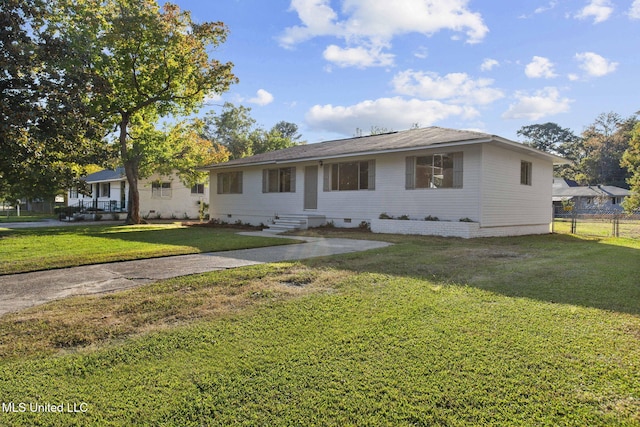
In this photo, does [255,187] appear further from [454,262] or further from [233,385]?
[233,385]

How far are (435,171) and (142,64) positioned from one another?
1414 cm

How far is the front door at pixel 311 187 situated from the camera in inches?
635

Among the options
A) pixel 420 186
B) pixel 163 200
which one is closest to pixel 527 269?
pixel 420 186

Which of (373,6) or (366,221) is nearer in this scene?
(373,6)

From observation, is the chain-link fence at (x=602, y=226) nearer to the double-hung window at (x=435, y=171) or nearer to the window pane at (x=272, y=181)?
the double-hung window at (x=435, y=171)

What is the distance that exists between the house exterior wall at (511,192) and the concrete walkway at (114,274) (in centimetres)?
606

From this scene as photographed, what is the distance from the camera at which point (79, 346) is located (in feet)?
10.1

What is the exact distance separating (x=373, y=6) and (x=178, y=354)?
38.2 feet

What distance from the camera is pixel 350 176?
15.1 m

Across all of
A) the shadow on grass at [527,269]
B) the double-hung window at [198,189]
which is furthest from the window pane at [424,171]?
the double-hung window at [198,189]

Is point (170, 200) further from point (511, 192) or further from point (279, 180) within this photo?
point (511, 192)

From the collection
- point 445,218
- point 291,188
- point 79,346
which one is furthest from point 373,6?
point 79,346

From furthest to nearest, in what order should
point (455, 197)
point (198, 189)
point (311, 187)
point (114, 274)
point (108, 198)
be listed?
point (108, 198), point (198, 189), point (311, 187), point (455, 197), point (114, 274)

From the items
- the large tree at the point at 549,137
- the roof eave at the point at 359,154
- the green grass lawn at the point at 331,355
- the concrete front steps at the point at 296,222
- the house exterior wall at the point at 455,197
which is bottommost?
the green grass lawn at the point at 331,355
